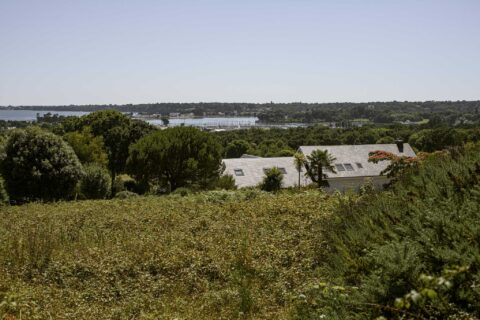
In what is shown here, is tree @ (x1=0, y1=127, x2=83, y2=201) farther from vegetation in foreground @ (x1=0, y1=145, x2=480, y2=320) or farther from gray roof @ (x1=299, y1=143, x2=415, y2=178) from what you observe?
gray roof @ (x1=299, y1=143, x2=415, y2=178)

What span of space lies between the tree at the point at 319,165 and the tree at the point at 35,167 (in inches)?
657

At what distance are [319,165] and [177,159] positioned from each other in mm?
10349

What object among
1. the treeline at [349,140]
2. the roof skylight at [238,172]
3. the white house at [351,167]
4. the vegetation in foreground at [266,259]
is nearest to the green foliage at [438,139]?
the treeline at [349,140]

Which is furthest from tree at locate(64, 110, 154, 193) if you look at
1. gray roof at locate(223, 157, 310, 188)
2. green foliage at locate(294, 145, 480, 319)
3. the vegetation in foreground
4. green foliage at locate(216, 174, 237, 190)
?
green foliage at locate(294, 145, 480, 319)

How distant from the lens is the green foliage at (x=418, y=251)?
416 cm

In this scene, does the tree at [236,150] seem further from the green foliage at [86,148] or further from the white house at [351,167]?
the green foliage at [86,148]

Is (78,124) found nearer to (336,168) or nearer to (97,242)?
(336,168)

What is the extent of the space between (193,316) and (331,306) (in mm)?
2199

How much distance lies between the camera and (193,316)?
632 cm

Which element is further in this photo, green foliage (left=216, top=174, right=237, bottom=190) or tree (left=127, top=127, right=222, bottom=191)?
tree (left=127, top=127, right=222, bottom=191)

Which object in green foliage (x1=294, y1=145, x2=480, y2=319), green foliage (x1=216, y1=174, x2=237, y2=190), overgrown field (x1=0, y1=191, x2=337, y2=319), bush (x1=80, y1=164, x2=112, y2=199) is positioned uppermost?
green foliage (x1=294, y1=145, x2=480, y2=319)

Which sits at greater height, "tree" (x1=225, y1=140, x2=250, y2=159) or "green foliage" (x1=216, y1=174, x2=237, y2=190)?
"green foliage" (x1=216, y1=174, x2=237, y2=190)

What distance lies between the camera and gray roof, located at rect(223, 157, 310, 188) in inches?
1419

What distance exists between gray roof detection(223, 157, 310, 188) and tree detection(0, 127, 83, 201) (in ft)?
45.7
